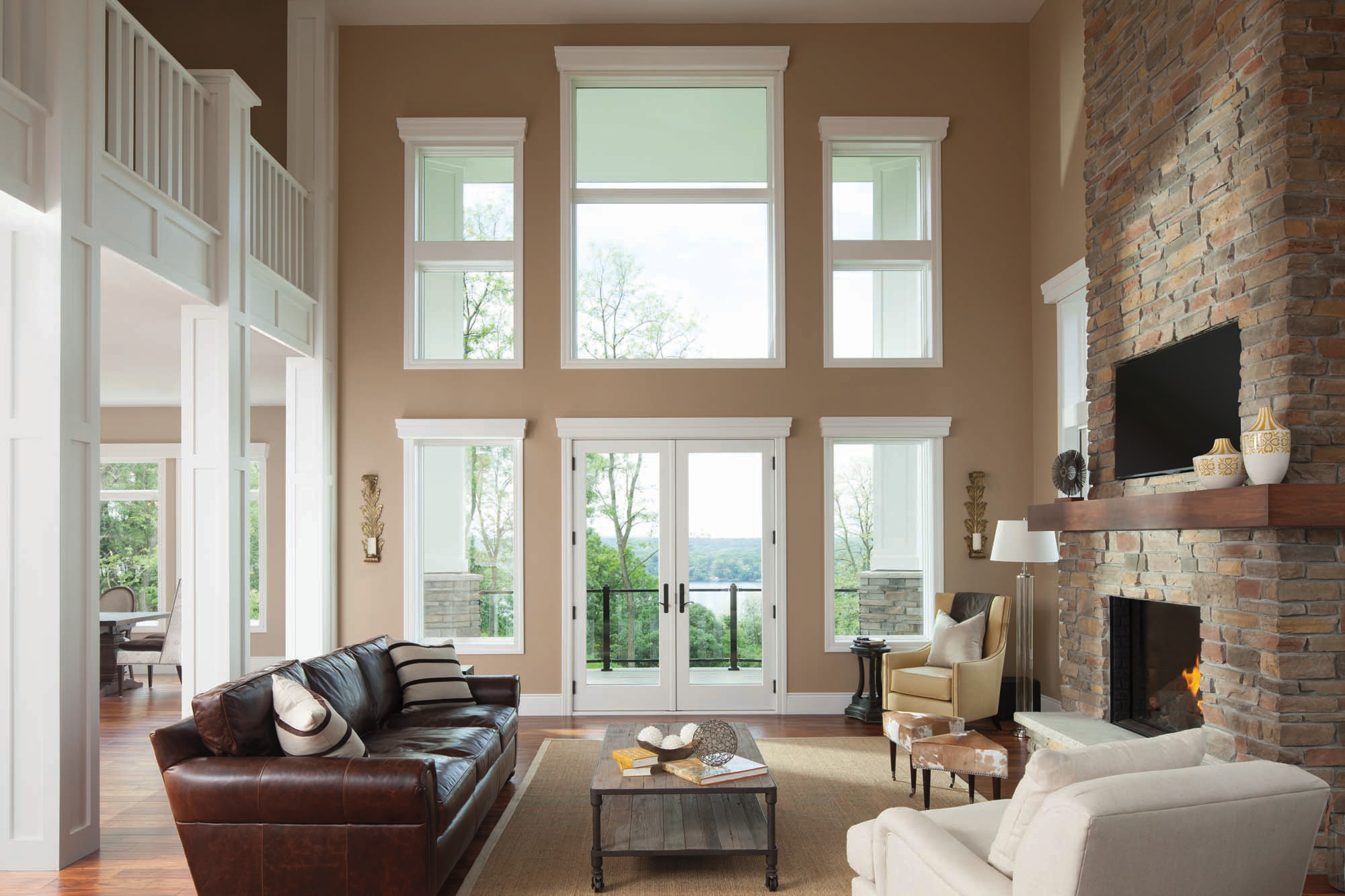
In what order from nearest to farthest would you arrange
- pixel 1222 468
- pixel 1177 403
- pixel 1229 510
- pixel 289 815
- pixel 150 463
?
1. pixel 289 815
2. pixel 1229 510
3. pixel 1222 468
4. pixel 1177 403
5. pixel 150 463

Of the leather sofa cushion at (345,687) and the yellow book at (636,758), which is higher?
the leather sofa cushion at (345,687)

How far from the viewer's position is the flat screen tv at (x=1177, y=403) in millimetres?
4277

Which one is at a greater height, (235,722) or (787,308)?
(787,308)

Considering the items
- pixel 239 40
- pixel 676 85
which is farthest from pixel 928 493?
pixel 239 40

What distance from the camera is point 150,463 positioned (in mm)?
10547

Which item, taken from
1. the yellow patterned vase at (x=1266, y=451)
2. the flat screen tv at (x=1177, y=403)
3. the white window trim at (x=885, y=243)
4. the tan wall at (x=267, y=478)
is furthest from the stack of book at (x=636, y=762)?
the tan wall at (x=267, y=478)

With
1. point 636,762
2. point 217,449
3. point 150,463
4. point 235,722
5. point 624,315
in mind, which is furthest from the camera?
point 150,463

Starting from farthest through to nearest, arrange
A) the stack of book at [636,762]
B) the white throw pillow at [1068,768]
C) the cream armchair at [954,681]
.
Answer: the cream armchair at [954,681] < the stack of book at [636,762] < the white throw pillow at [1068,768]

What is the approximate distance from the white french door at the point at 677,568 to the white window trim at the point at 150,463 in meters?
5.53

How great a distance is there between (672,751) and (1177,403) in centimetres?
296

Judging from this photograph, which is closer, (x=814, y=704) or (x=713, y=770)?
(x=713, y=770)

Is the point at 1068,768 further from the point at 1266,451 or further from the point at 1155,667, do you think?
the point at 1155,667

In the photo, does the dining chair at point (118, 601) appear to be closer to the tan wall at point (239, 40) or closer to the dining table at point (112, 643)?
the dining table at point (112, 643)

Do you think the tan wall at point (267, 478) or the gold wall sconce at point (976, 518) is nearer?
the gold wall sconce at point (976, 518)
